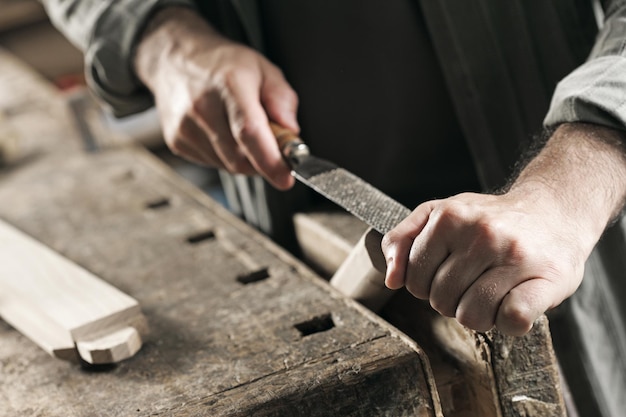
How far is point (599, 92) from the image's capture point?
0.85 m

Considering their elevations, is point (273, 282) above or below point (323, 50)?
below

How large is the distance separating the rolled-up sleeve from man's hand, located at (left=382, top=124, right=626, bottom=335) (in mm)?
703

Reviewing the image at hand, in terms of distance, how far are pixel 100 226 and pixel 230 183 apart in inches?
11.2

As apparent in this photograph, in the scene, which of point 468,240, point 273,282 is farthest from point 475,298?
point 273,282

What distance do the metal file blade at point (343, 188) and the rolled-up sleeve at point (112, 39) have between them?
13.7 inches

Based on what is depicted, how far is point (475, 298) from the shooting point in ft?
2.29

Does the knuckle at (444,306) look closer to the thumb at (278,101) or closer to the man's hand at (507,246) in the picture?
the man's hand at (507,246)

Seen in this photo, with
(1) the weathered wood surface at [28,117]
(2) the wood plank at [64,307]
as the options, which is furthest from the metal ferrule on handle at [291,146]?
(1) the weathered wood surface at [28,117]

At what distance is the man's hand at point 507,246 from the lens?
2.28 ft

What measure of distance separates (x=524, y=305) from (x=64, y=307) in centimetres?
58

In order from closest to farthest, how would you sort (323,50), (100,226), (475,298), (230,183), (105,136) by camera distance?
(475,298) < (323,50) < (100,226) < (230,183) < (105,136)

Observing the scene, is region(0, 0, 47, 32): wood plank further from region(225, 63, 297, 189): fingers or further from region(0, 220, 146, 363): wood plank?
region(225, 63, 297, 189): fingers

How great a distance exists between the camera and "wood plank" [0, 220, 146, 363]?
94 centimetres

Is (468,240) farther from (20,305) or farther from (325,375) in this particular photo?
(20,305)
